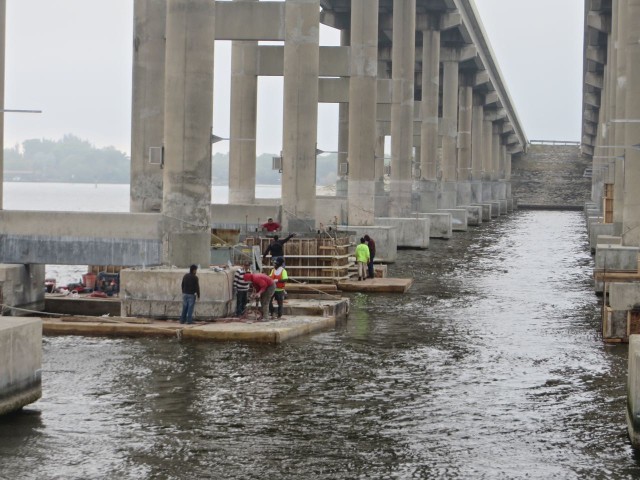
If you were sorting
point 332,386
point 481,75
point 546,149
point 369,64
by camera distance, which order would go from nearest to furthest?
point 332,386 → point 369,64 → point 481,75 → point 546,149

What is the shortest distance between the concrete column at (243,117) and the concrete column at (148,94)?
59.3 feet

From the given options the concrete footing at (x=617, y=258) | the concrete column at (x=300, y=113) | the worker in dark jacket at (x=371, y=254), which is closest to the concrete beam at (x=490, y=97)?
the concrete column at (x=300, y=113)

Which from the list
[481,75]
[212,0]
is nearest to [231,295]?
[212,0]

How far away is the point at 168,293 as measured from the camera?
27750 mm

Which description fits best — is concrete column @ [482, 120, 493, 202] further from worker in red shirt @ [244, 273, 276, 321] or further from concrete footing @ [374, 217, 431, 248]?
worker in red shirt @ [244, 273, 276, 321]

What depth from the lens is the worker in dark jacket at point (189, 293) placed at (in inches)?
1051

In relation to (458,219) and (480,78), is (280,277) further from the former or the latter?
(480,78)

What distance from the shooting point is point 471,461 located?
624 inches

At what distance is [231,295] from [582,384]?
8.96 metres

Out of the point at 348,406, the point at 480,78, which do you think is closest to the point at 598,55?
the point at 480,78

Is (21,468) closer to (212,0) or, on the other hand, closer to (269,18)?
(212,0)

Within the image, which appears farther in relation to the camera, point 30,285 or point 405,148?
point 405,148

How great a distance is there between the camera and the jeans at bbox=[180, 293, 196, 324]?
26766mm

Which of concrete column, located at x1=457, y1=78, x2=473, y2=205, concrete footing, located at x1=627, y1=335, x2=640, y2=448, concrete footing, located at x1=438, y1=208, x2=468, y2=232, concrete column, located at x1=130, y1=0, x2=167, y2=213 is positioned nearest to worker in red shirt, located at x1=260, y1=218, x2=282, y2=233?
concrete column, located at x1=130, y1=0, x2=167, y2=213
